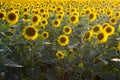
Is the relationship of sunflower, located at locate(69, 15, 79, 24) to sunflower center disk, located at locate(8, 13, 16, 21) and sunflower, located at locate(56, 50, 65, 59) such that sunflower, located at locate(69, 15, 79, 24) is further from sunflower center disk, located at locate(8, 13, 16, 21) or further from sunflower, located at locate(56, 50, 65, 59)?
sunflower, located at locate(56, 50, 65, 59)

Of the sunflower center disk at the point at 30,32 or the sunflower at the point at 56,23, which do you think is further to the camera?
the sunflower at the point at 56,23

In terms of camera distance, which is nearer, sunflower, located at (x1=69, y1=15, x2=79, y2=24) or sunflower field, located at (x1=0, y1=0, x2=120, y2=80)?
sunflower field, located at (x1=0, y1=0, x2=120, y2=80)

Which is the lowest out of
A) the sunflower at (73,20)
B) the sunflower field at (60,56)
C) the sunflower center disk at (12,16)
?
the sunflower field at (60,56)

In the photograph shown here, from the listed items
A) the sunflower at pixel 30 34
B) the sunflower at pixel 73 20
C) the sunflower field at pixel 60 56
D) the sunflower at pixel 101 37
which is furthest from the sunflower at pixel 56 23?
the sunflower at pixel 30 34

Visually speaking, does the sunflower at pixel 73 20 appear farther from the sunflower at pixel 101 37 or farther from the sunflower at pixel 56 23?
the sunflower at pixel 101 37

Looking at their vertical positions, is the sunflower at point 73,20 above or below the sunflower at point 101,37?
above

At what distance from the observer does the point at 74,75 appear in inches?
162

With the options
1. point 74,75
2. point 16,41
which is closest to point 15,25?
point 16,41

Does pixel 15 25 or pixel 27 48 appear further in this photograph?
pixel 15 25

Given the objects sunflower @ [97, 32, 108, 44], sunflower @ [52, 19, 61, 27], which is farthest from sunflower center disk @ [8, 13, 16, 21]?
sunflower @ [97, 32, 108, 44]

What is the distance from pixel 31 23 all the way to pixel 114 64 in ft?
4.19

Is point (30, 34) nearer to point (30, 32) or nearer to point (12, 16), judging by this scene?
point (30, 32)

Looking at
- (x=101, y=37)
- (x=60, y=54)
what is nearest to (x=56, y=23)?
(x=101, y=37)

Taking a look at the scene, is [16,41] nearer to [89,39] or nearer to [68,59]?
[68,59]
